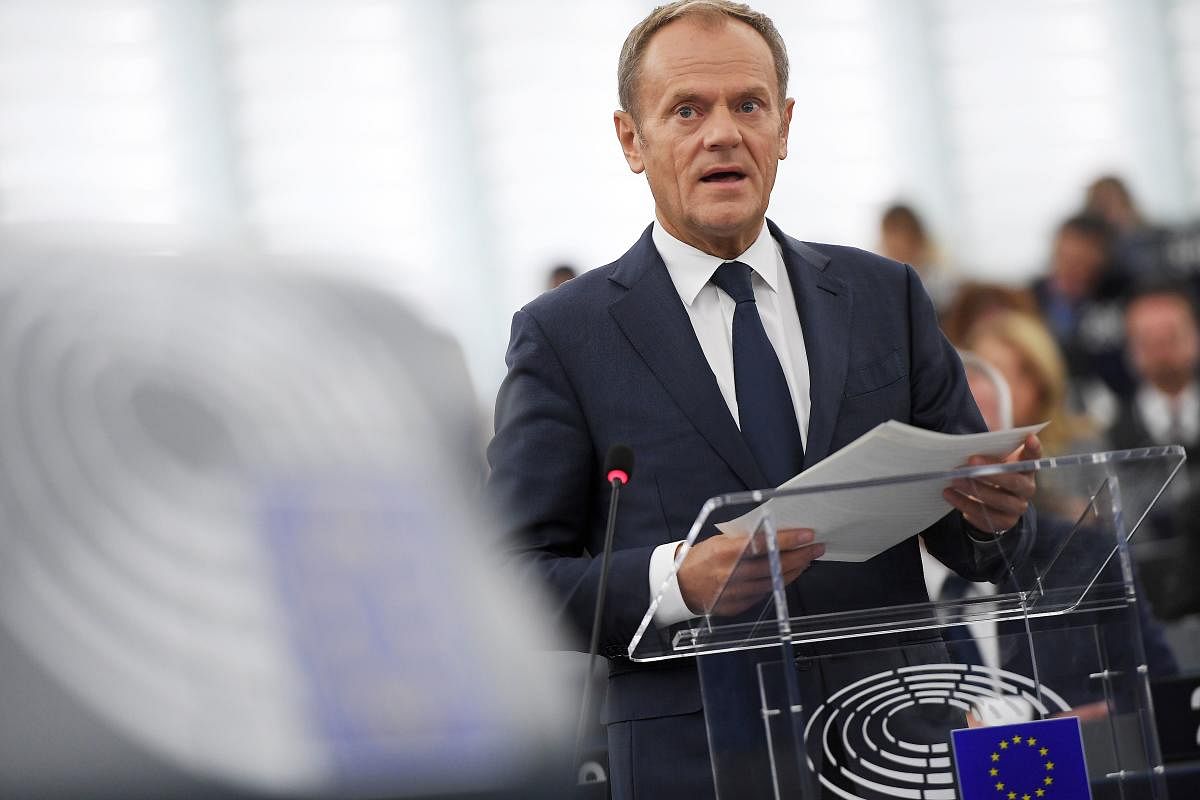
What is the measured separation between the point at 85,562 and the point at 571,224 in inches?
229

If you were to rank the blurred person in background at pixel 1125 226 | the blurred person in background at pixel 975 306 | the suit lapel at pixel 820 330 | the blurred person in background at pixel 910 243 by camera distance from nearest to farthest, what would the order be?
the suit lapel at pixel 820 330 → the blurred person in background at pixel 975 306 → the blurred person in background at pixel 910 243 → the blurred person in background at pixel 1125 226

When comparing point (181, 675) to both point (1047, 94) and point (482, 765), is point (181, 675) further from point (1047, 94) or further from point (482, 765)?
point (1047, 94)

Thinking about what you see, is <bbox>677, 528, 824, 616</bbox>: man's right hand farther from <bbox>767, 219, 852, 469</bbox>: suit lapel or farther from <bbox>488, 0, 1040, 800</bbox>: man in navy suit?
<bbox>767, 219, 852, 469</bbox>: suit lapel

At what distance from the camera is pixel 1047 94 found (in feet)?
25.7

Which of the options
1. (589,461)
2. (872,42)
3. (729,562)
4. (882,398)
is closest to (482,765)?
(589,461)

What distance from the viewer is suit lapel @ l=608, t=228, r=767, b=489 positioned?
1.75 m

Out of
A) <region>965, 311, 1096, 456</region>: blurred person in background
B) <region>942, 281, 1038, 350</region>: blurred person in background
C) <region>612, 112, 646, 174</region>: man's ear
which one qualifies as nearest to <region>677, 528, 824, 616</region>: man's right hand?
<region>612, 112, 646, 174</region>: man's ear

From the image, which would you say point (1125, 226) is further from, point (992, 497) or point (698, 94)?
point (992, 497)

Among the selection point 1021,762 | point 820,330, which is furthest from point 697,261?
point 1021,762

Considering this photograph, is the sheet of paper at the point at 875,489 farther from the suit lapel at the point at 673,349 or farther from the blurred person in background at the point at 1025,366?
the blurred person in background at the point at 1025,366

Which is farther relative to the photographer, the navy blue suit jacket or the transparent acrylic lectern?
the navy blue suit jacket

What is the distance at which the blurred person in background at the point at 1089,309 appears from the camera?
515 centimetres

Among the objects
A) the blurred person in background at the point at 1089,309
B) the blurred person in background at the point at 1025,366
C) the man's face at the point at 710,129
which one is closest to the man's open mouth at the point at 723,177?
the man's face at the point at 710,129

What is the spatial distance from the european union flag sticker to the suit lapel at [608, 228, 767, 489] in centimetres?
44
